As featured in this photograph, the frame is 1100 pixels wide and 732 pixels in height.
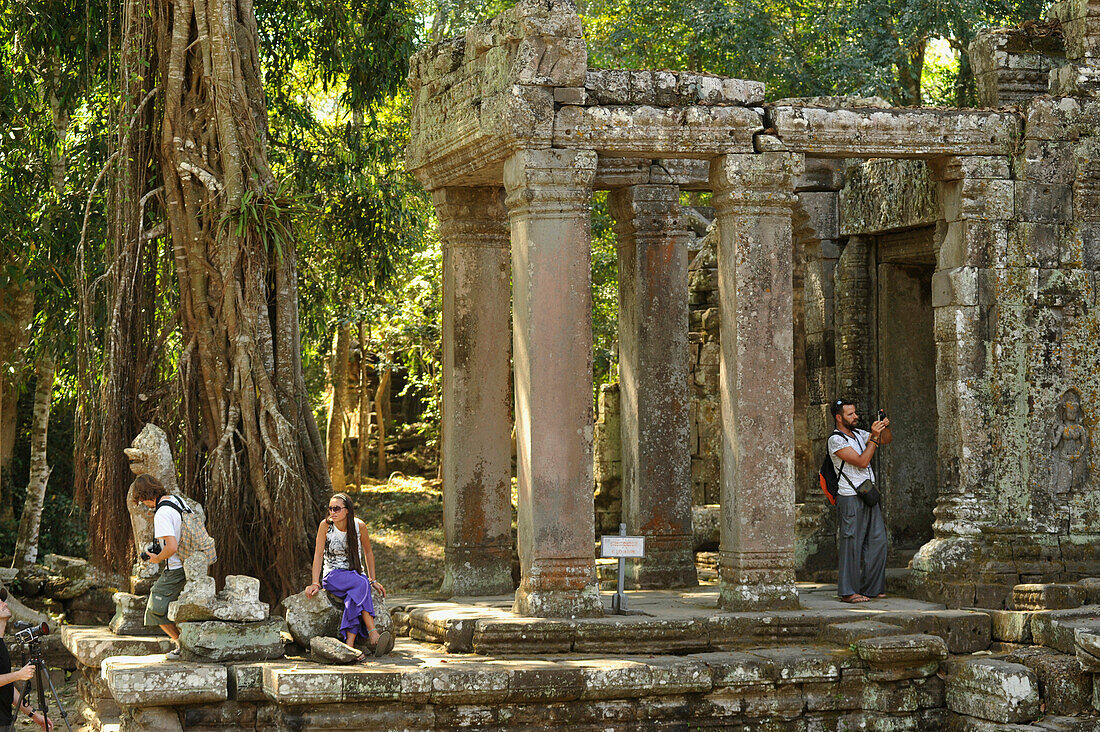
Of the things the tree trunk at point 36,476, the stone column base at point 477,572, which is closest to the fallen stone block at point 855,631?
the stone column base at point 477,572

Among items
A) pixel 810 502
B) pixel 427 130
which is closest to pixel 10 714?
pixel 427 130

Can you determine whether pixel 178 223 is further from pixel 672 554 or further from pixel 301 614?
pixel 672 554

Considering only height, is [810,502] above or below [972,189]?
below

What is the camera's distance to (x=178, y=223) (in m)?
11.0

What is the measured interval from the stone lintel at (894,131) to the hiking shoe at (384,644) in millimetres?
4712

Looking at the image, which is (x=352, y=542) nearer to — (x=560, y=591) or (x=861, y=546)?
(x=560, y=591)

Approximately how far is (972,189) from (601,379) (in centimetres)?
1100

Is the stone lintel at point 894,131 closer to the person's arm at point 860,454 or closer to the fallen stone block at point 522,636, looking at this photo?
the person's arm at point 860,454

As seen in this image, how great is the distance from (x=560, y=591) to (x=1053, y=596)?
3.65m

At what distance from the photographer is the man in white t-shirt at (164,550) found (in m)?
8.81

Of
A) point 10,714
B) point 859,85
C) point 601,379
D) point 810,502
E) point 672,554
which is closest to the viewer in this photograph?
point 10,714

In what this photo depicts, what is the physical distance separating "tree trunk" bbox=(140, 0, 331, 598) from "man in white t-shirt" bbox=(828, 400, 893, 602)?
4.41 m

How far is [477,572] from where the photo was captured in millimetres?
10867

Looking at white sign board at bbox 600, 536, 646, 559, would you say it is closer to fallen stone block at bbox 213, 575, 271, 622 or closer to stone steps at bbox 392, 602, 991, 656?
stone steps at bbox 392, 602, 991, 656
